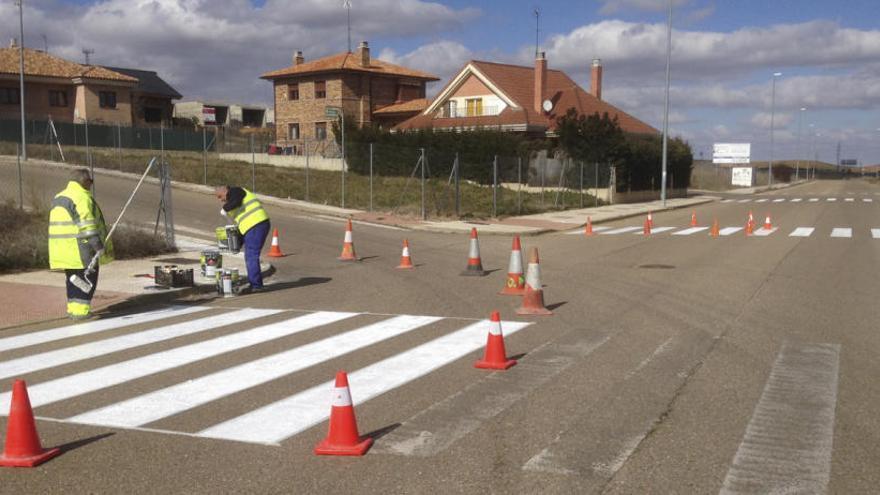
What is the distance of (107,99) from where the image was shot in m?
57.5

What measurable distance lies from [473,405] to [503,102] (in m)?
46.4

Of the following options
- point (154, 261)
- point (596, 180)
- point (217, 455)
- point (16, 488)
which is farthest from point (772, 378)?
point (596, 180)

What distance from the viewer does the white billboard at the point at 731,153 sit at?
91562mm

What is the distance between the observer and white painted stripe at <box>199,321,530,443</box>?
5.64m

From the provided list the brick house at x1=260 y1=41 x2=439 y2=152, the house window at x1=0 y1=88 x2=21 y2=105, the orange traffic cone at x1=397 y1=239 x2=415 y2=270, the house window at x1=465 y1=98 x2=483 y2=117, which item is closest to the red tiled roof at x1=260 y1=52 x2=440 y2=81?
the brick house at x1=260 y1=41 x2=439 y2=152

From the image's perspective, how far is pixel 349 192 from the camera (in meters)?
34.6

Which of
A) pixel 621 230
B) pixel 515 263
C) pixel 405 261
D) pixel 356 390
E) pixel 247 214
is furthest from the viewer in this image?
Result: pixel 621 230

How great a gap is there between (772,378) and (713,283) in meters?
6.27

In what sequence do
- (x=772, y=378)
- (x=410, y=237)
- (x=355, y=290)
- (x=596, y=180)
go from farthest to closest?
(x=596, y=180) → (x=410, y=237) → (x=355, y=290) → (x=772, y=378)

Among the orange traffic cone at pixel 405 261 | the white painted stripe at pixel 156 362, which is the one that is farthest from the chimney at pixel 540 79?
the white painted stripe at pixel 156 362

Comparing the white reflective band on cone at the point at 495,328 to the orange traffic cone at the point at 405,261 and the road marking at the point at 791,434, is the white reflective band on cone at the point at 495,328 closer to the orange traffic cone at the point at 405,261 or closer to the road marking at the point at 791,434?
the road marking at the point at 791,434

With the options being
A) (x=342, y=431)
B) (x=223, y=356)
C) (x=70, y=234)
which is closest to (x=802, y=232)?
(x=223, y=356)

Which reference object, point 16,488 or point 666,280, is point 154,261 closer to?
point 666,280

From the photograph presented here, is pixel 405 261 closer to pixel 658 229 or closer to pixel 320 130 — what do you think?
pixel 658 229
